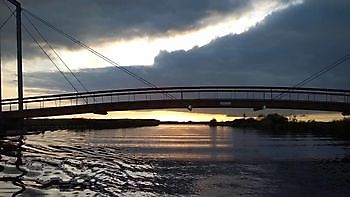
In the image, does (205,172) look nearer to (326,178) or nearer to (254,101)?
(326,178)

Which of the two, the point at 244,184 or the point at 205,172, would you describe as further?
the point at 205,172

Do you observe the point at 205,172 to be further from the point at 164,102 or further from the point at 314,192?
the point at 164,102

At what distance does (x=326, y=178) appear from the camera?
104 ft

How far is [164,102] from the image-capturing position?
52.4 metres

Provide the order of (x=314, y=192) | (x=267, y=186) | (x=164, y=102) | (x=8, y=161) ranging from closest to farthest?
(x=314, y=192) → (x=267, y=186) → (x=8, y=161) → (x=164, y=102)

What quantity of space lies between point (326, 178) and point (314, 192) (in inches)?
269

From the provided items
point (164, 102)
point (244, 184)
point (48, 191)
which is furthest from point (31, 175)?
point (164, 102)

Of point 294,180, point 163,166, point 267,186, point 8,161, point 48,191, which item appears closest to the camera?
point 48,191

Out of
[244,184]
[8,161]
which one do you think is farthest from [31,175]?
[244,184]

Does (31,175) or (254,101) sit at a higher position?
(254,101)

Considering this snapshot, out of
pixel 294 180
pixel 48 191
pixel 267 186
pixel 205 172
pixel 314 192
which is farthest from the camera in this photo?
pixel 205 172

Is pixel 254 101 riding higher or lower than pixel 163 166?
higher

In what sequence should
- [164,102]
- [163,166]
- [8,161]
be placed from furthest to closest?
[164,102]
[163,166]
[8,161]

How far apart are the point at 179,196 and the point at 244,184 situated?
19.2ft
